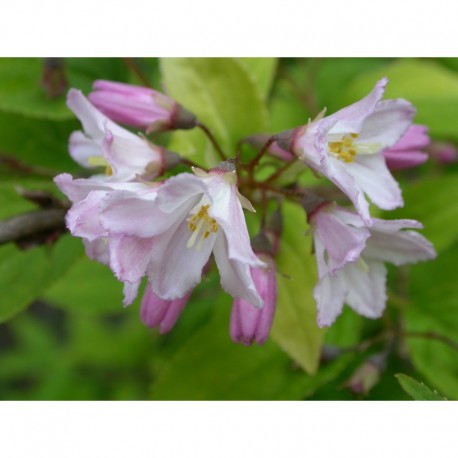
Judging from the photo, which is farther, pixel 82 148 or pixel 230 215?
pixel 82 148

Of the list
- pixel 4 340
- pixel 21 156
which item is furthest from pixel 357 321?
pixel 4 340

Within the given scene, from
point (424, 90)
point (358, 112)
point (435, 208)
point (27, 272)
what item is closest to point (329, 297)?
point (358, 112)

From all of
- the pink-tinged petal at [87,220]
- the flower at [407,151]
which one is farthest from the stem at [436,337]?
the pink-tinged petal at [87,220]

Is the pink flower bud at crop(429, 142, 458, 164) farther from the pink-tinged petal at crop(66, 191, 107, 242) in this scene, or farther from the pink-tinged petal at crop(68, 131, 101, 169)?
the pink-tinged petal at crop(66, 191, 107, 242)

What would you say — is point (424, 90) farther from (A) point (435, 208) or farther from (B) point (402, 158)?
(B) point (402, 158)

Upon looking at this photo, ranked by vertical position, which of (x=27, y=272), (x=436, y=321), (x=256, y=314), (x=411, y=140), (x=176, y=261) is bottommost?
(x=436, y=321)

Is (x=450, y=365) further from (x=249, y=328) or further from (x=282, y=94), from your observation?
(x=282, y=94)

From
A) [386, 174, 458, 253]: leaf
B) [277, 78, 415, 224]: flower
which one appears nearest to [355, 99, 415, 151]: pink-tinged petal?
[277, 78, 415, 224]: flower
